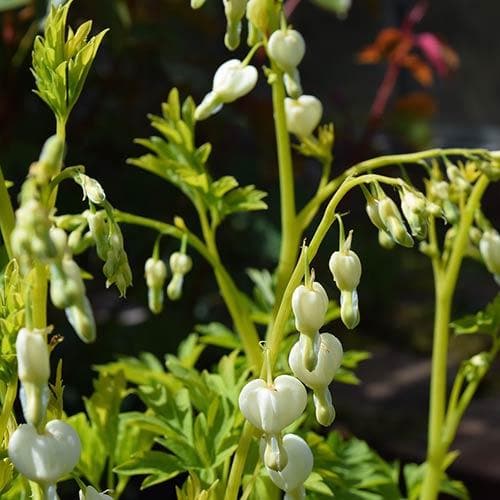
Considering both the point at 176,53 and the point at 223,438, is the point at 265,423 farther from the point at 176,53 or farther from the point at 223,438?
the point at 176,53

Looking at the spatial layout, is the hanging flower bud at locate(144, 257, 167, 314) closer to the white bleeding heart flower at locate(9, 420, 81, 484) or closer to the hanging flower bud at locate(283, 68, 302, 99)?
Result: the hanging flower bud at locate(283, 68, 302, 99)

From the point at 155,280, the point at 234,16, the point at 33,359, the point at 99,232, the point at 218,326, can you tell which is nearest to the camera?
the point at 33,359

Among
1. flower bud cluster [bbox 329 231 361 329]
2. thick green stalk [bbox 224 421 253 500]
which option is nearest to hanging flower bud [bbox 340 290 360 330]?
flower bud cluster [bbox 329 231 361 329]

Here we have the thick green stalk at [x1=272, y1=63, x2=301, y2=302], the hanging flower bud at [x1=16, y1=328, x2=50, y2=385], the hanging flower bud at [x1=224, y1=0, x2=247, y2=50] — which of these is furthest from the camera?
the thick green stalk at [x1=272, y1=63, x2=301, y2=302]

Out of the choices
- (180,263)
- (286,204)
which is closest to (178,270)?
(180,263)

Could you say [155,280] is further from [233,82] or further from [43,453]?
[43,453]

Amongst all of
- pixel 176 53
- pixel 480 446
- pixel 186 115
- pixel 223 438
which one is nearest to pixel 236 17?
pixel 186 115

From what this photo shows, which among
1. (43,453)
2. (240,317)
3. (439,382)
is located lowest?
(439,382)
